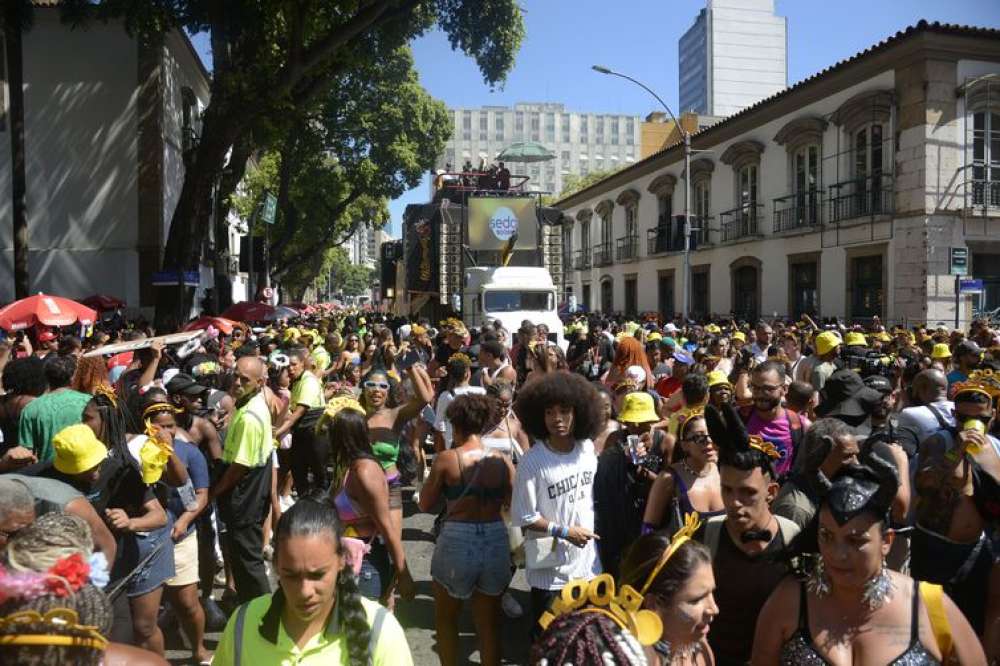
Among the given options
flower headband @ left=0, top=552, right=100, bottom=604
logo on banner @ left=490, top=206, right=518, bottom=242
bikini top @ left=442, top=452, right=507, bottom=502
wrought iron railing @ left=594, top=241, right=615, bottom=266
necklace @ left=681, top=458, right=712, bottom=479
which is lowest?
bikini top @ left=442, top=452, right=507, bottom=502

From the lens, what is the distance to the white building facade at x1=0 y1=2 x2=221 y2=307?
2236 centimetres

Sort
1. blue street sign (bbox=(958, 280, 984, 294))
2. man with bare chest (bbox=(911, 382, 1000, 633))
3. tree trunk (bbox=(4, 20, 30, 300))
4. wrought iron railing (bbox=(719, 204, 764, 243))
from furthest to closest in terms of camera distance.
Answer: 1. wrought iron railing (bbox=(719, 204, 764, 243))
2. tree trunk (bbox=(4, 20, 30, 300))
3. blue street sign (bbox=(958, 280, 984, 294))
4. man with bare chest (bbox=(911, 382, 1000, 633))

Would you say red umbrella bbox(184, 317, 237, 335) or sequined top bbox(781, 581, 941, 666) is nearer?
sequined top bbox(781, 581, 941, 666)

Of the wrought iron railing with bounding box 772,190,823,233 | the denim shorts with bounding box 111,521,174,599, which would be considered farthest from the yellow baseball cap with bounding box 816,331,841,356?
the wrought iron railing with bounding box 772,190,823,233

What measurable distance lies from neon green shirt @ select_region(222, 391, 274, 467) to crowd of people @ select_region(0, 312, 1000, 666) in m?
0.01

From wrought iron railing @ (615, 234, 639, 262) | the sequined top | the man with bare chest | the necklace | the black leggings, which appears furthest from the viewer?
wrought iron railing @ (615, 234, 639, 262)

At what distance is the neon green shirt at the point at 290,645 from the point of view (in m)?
2.48

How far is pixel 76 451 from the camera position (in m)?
3.86

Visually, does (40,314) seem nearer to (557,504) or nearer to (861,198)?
(557,504)

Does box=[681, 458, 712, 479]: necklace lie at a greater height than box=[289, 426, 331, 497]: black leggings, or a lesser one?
greater

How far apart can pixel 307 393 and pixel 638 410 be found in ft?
10.3

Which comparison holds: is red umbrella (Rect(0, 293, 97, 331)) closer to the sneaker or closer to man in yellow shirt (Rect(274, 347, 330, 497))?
man in yellow shirt (Rect(274, 347, 330, 497))

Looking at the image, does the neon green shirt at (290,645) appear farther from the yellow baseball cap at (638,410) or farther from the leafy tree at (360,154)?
the leafy tree at (360,154)

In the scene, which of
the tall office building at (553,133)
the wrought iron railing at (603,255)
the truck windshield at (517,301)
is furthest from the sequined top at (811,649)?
the tall office building at (553,133)
